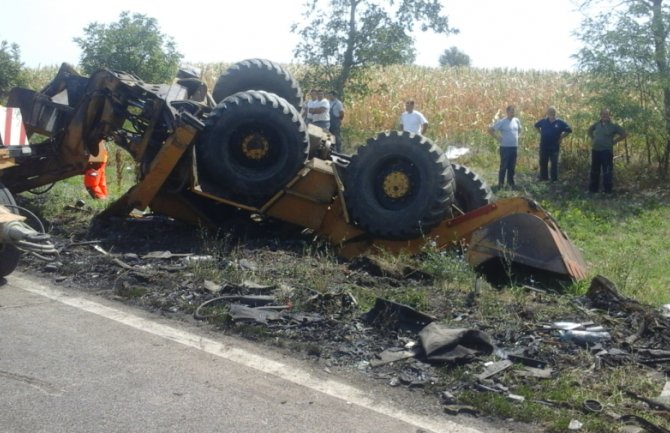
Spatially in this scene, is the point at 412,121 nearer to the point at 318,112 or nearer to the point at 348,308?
the point at 318,112

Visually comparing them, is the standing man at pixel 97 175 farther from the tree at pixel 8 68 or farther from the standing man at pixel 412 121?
the tree at pixel 8 68

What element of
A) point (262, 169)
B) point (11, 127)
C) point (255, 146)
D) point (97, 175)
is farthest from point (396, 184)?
point (97, 175)

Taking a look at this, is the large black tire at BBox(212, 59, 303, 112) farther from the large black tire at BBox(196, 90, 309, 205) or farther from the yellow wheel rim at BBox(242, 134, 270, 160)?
the yellow wheel rim at BBox(242, 134, 270, 160)

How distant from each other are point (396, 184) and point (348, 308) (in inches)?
110

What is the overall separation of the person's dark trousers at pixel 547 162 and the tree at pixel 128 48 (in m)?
10.5

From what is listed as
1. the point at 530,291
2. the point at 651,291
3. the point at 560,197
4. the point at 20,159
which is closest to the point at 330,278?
the point at 530,291

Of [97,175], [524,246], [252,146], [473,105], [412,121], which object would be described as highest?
[473,105]

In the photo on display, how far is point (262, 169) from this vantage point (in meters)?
9.60

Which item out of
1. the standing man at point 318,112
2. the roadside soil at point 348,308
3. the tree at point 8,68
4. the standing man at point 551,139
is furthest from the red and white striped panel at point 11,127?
the tree at point 8,68

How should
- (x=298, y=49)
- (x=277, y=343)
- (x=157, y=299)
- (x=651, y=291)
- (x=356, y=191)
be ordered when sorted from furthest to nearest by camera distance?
(x=298, y=49), (x=356, y=191), (x=651, y=291), (x=157, y=299), (x=277, y=343)

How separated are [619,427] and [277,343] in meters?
2.50

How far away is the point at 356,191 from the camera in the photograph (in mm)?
9320

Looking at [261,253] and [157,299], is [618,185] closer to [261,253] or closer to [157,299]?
[261,253]

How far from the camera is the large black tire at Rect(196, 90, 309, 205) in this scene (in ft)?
30.9
